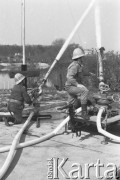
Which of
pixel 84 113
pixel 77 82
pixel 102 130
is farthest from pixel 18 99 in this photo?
pixel 102 130

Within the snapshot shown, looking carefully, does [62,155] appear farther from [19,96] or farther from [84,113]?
[19,96]

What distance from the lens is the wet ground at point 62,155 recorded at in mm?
4547

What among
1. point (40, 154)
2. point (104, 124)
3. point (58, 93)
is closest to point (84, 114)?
point (104, 124)

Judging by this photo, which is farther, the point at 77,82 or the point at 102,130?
the point at 77,82

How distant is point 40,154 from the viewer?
529cm

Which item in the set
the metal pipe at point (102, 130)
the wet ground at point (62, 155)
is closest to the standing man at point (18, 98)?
the wet ground at point (62, 155)

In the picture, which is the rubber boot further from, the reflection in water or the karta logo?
the reflection in water

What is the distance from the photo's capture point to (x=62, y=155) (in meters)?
5.25

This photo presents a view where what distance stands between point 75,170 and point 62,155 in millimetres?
648

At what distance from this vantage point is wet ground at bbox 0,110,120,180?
14.9ft

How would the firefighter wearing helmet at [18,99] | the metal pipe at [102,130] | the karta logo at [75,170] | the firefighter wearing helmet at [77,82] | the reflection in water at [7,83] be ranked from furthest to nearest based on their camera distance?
the reflection in water at [7,83], the firefighter wearing helmet at [18,99], the firefighter wearing helmet at [77,82], the metal pipe at [102,130], the karta logo at [75,170]

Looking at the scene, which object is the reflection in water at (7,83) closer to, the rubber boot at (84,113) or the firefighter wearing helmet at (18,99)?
the firefighter wearing helmet at (18,99)

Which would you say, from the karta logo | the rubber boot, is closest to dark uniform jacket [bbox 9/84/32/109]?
the rubber boot

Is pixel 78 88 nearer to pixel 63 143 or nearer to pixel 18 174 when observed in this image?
pixel 63 143
